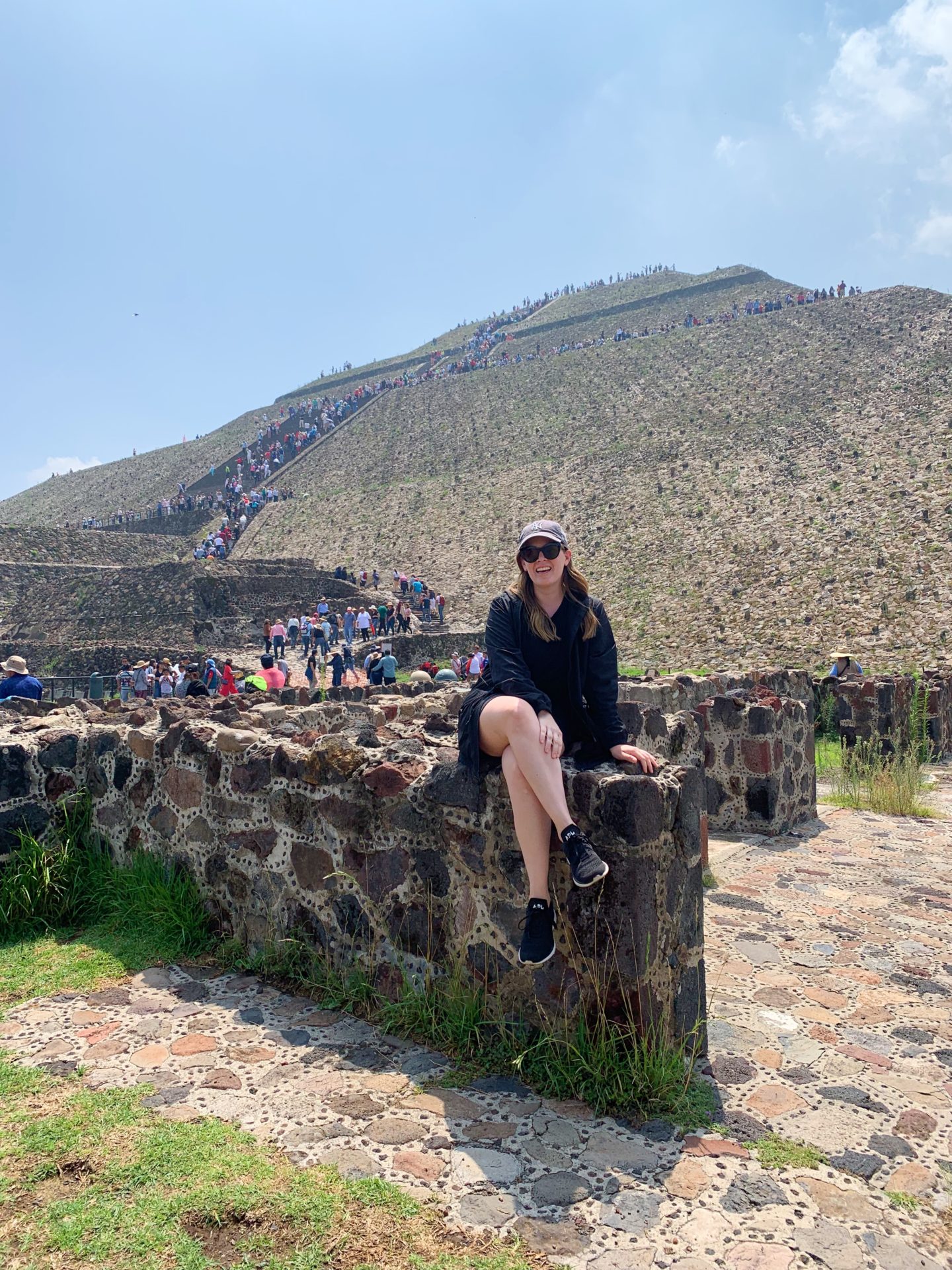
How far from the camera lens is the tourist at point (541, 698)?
9.53 feet

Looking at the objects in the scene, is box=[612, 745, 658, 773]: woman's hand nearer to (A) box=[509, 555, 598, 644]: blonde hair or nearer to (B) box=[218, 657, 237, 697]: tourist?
(A) box=[509, 555, 598, 644]: blonde hair

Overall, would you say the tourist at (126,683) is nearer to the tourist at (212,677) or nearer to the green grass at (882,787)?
the tourist at (212,677)

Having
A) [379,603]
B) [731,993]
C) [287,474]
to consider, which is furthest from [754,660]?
[287,474]

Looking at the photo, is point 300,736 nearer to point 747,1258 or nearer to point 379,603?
point 747,1258

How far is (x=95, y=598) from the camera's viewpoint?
3111 cm

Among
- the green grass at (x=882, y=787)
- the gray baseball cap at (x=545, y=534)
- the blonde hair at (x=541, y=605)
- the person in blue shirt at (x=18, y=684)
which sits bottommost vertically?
the green grass at (x=882, y=787)

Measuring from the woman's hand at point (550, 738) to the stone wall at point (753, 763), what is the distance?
4669 mm

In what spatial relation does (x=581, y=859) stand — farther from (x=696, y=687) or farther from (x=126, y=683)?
(x=126, y=683)

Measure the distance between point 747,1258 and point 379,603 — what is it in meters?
29.0

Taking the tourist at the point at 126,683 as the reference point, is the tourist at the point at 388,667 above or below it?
above

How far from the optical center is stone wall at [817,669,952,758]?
37.5 ft

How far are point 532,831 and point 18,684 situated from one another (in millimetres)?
7124

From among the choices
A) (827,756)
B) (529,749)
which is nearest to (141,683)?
(827,756)

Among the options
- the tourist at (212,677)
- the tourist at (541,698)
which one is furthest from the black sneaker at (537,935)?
the tourist at (212,677)
